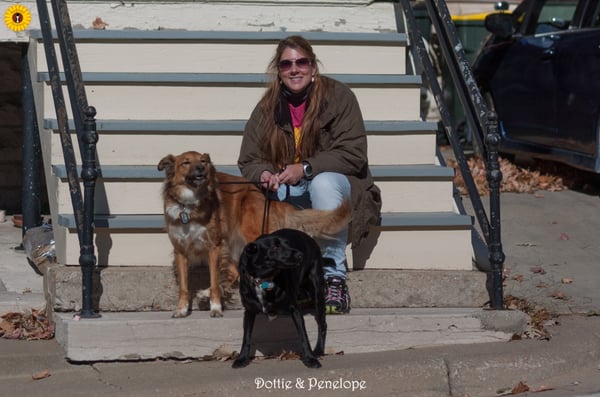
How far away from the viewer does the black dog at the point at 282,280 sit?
5426mm

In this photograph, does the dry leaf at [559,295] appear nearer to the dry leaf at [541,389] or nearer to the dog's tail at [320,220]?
the dry leaf at [541,389]

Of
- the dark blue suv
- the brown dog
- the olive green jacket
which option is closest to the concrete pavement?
the brown dog

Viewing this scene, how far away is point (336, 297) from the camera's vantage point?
605 centimetres

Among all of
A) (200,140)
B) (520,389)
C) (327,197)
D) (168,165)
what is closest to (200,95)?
(200,140)

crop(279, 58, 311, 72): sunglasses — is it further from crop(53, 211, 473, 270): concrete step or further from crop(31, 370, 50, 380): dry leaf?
crop(31, 370, 50, 380): dry leaf

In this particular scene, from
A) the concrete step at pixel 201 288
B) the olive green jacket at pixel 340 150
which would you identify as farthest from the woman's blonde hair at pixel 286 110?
the concrete step at pixel 201 288

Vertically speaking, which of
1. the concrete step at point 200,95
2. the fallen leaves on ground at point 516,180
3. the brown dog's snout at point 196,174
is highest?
the concrete step at point 200,95

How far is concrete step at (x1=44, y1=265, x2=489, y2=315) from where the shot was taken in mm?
6039

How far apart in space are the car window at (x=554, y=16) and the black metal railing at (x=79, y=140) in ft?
17.5

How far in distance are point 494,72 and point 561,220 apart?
8.11 feet

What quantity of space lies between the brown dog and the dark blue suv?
12.5 feet

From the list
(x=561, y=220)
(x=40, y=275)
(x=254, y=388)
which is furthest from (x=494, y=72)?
(x=254, y=388)

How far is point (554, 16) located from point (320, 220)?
5779mm

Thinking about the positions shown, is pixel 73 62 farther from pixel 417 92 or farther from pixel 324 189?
pixel 417 92
